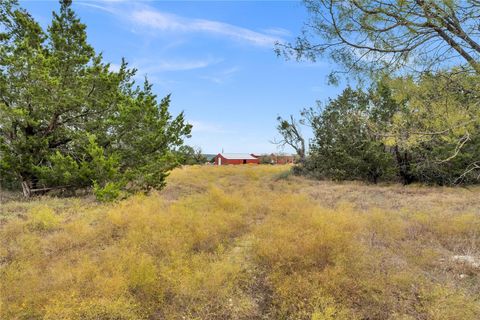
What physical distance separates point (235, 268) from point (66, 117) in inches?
408

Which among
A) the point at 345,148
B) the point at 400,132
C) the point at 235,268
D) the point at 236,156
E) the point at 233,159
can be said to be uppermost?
the point at 236,156

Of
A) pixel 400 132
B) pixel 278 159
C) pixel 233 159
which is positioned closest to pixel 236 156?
pixel 233 159

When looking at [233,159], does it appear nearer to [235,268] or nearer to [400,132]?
[400,132]

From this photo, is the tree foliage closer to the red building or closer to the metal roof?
the red building

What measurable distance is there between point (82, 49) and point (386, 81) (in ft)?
35.9

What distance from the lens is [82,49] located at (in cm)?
1070

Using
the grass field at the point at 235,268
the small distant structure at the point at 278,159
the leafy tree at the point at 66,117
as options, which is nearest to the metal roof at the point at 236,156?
the small distant structure at the point at 278,159

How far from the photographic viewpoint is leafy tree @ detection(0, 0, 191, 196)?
927cm

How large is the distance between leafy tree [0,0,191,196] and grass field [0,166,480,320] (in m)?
4.07

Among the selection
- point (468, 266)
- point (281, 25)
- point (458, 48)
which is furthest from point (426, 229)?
point (281, 25)

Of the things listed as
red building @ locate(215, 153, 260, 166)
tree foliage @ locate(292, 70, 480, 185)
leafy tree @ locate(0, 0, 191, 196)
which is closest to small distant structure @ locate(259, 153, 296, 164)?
red building @ locate(215, 153, 260, 166)

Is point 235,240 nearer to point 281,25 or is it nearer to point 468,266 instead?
point 468,266

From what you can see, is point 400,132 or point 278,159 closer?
point 400,132

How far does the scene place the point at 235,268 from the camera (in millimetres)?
4031
